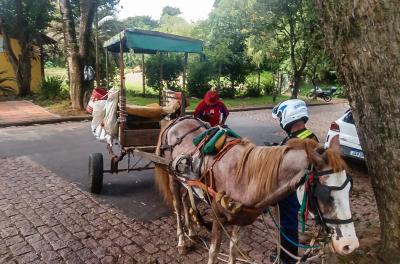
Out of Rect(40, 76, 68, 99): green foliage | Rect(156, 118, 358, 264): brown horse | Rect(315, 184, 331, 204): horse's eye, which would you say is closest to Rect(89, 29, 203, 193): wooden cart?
Rect(156, 118, 358, 264): brown horse

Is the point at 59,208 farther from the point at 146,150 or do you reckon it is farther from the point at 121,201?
the point at 146,150

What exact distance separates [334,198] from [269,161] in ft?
1.87

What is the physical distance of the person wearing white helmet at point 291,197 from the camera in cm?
324

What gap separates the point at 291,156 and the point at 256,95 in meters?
20.6

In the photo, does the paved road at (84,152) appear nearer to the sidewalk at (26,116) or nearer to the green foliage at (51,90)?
the sidewalk at (26,116)

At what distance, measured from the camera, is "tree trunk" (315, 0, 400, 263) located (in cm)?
218

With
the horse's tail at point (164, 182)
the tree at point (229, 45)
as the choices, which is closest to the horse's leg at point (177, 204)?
the horse's tail at point (164, 182)

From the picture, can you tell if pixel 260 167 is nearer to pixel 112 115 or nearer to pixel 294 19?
pixel 112 115

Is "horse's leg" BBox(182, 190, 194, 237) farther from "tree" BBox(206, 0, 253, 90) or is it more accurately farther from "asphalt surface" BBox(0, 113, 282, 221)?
"tree" BBox(206, 0, 253, 90)

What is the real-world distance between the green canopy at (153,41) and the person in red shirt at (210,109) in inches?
37.2

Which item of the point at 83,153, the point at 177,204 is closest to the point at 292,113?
the point at 177,204

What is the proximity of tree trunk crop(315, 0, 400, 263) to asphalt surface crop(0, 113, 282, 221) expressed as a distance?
3.29 meters

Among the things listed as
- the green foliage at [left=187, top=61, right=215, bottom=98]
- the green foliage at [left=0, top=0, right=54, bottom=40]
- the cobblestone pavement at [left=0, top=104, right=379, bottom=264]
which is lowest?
the cobblestone pavement at [left=0, top=104, right=379, bottom=264]

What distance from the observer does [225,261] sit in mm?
3654
